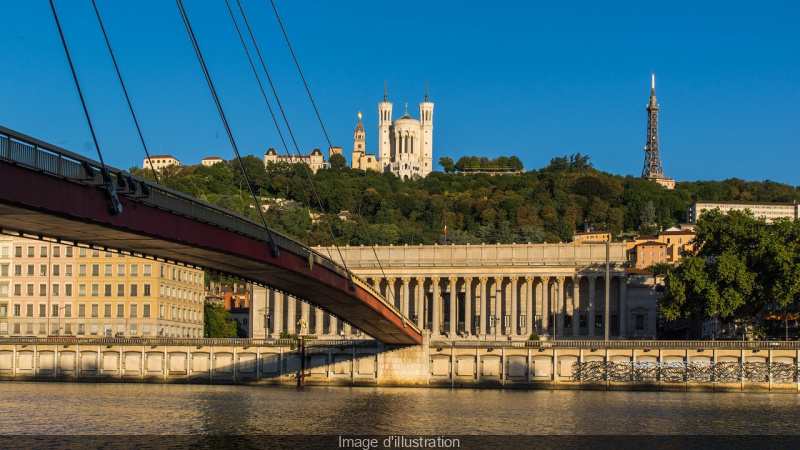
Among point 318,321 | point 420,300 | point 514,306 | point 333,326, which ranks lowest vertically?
point 333,326

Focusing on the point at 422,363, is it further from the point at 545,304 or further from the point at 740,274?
the point at 545,304

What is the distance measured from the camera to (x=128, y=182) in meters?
47.1

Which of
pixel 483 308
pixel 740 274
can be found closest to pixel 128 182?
pixel 740 274

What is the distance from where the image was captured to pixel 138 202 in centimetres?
4878

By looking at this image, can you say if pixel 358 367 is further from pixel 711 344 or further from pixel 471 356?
pixel 711 344

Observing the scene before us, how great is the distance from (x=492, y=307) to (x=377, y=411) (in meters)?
65.7

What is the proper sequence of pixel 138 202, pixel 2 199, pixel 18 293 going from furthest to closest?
pixel 18 293 < pixel 138 202 < pixel 2 199

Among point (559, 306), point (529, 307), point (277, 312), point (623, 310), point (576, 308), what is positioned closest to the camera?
point (623, 310)

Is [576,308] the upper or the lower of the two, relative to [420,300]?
lower

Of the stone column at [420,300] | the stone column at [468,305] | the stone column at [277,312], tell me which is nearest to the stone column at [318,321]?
the stone column at [277,312]

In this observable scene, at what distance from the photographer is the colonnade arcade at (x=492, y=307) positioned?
5153 inches

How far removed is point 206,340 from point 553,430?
45907 millimetres

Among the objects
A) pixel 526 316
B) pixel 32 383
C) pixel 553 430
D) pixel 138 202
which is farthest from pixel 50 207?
pixel 526 316

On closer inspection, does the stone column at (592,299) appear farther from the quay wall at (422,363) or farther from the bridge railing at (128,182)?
the bridge railing at (128,182)
